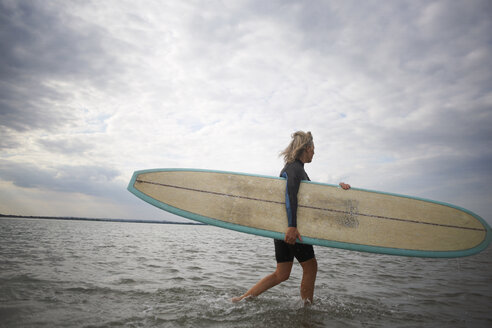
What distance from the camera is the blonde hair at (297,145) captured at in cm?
287

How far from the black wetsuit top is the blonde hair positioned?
8 centimetres

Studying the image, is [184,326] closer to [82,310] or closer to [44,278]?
[82,310]

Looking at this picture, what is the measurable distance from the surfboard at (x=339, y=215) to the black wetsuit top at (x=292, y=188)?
340 mm

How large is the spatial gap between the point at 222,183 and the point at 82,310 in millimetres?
2001

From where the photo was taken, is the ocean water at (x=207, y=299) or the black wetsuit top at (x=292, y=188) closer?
the ocean water at (x=207, y=299)

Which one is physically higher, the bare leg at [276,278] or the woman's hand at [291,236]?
the woman's hand at [291,236]

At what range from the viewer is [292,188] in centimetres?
268

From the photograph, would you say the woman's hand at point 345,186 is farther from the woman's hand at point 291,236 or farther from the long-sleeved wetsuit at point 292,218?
the woman's hand at point 291,236

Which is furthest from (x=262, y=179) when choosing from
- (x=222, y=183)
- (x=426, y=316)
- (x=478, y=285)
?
(x=478, y=285)

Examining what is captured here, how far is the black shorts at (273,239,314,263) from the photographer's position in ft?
8.86

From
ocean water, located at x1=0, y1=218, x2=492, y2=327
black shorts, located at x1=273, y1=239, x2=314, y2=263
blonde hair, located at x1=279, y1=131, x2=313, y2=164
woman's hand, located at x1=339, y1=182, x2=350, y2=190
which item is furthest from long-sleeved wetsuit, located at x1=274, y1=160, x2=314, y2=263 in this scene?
woman's hand, located at x1=339, y1=182, x2=350, y2=190

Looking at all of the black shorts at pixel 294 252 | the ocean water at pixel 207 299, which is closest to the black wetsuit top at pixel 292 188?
the black shorts at pixel 294 252

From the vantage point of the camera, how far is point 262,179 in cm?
335

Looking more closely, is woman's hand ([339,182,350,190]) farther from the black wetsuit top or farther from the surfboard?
the black wetsuit top
